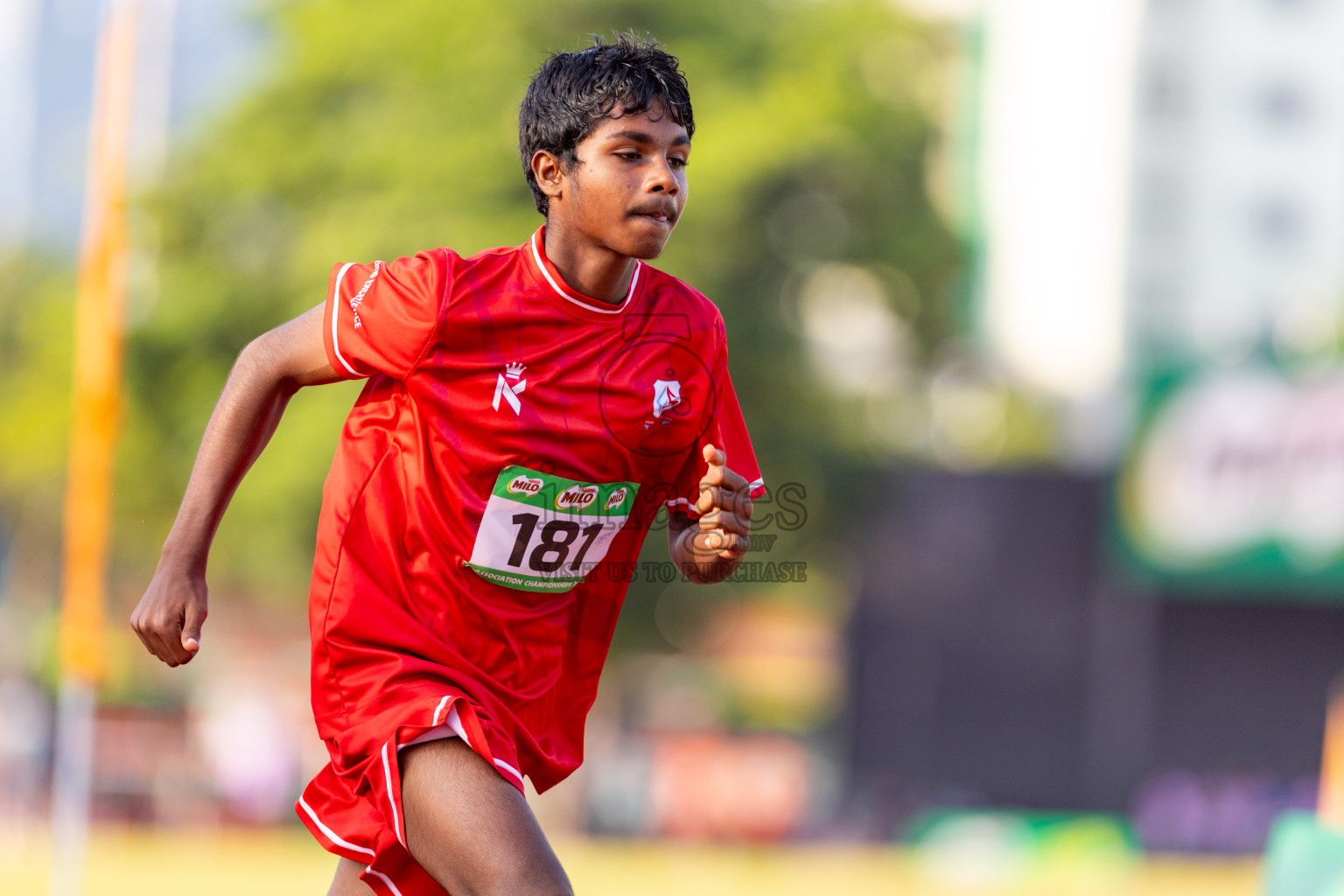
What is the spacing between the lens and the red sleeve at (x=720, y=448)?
3.49 meters

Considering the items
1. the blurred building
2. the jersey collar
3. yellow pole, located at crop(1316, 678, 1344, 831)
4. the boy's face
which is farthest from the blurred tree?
the boy's face

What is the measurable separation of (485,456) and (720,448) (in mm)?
560

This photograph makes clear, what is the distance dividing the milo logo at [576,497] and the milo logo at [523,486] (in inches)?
2.0

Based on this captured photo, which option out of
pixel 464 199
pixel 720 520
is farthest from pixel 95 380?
pixel 464 199

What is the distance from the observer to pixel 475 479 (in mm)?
3248

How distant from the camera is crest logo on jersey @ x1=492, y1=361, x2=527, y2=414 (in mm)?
3221

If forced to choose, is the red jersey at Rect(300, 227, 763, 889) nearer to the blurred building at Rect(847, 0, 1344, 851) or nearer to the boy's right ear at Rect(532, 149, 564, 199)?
the boy's right ear at Rect(532, 149, 564, 199)

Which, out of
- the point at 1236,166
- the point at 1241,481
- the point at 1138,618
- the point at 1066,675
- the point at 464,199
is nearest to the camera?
the point at 1241,481

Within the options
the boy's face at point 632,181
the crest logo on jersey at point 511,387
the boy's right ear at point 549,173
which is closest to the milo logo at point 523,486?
the crest logo on jersey at point 511,387

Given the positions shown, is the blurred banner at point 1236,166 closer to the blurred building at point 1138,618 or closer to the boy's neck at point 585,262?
the blurred building at point 1138,618

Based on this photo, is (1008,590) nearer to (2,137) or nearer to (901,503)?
(901,503)

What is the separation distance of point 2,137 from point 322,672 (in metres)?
34.5

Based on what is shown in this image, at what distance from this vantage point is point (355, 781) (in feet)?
10.5

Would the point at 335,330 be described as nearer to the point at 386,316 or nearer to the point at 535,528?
the point at 386,316
